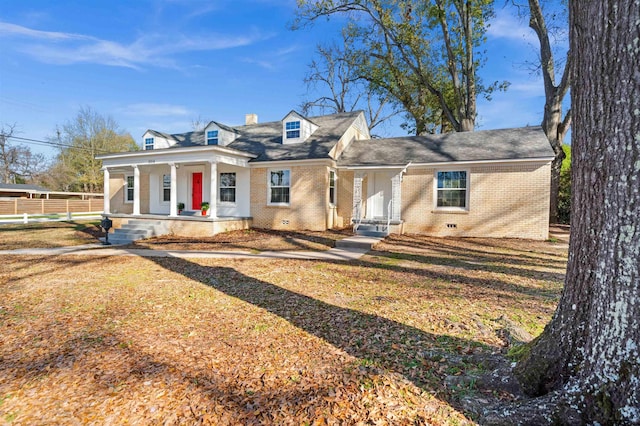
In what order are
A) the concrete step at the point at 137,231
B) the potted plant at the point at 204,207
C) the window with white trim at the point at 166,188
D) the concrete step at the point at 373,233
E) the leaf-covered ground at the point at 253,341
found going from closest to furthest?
the leaf-covered ground at the point at 253,341
the concrete step at the point at 373,233
the concrete step at the point at 137,231
the potted plant at the point at 204,207
the window with white trim at the point at 166,188

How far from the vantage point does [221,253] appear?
9.80 m

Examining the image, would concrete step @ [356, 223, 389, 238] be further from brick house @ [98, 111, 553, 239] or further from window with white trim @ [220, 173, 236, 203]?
window with white trim @ [220, 173, 236, 203]

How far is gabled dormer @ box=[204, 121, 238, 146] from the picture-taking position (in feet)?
57.0

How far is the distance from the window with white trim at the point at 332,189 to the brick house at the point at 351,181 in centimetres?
6

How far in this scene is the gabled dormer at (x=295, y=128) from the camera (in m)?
16.3

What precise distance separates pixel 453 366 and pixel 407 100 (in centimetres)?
2481

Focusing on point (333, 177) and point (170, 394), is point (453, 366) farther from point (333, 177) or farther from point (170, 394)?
point (333, 177)

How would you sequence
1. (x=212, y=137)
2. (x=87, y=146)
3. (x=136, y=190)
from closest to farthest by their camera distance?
(x=136, y=190), (x=212, y=137), (x=87, y=146)

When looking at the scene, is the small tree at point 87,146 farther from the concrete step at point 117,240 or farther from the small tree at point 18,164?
the concrete step at point 117,240

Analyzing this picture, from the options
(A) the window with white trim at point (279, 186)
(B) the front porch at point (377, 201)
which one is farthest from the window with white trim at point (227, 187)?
(B) the front porch at point (377, 201)

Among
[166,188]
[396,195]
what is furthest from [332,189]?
[166,188]

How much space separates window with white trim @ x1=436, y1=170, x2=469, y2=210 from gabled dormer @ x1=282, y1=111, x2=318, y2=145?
679 centimetres

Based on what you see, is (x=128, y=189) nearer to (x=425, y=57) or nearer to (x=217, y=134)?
(x=217, y=134)

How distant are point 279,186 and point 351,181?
3.42 m
